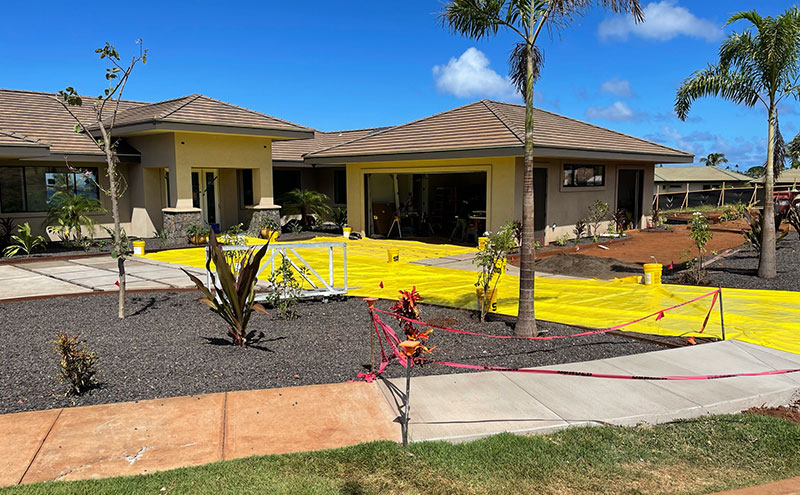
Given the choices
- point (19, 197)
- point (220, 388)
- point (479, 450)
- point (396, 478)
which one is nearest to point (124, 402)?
point (220, 388)

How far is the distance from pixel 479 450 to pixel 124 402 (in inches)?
135

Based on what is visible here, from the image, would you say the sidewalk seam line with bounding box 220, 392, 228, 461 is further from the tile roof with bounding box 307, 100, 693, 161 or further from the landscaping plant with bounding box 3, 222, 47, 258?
the landscaping plant with bounding box 3, 222, 47, 258

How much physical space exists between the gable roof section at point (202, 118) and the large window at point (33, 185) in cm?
242

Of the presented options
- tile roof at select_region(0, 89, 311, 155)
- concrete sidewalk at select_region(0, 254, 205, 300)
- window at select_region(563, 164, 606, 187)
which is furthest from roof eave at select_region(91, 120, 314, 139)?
window at select_region(563, 164, 606, 187)

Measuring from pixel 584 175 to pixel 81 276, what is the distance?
16133mm

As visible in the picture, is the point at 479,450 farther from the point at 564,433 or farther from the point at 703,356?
the point at 703,356

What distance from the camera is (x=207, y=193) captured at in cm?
2242

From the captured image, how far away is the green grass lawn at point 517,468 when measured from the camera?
406 cm

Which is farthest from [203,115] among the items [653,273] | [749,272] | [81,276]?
[749,272]

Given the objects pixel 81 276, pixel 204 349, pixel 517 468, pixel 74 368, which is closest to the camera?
pixel 517 468

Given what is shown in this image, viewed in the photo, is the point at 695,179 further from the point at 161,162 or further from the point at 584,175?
the point at 161,162

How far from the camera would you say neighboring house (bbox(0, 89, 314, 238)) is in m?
18.6

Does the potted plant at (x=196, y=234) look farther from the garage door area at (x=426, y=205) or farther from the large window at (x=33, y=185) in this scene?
the garage door area at (x=426, y=205)

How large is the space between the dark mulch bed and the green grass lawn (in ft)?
24.6
